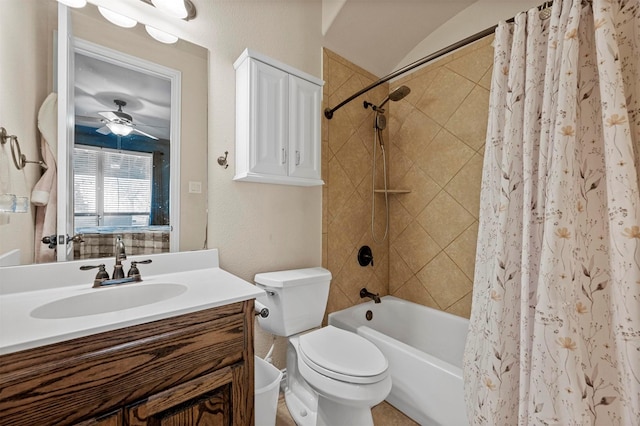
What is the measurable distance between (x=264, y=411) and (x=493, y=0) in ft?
9.06

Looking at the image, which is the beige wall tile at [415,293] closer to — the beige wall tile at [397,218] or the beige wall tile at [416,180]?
the beige wall tile at [416,180]

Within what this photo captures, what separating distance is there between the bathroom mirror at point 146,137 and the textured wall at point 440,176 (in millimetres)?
1577

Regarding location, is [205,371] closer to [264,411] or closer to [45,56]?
[264,411]

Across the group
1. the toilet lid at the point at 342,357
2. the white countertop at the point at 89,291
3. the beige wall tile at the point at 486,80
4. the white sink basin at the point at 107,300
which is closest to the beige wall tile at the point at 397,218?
the beige wall tile at the point at 486,80

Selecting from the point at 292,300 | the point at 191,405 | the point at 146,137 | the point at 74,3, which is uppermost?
the point at 74,3

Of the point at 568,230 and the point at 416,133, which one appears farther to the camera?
the point at 416,133

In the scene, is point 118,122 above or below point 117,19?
below

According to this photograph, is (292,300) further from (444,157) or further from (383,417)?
(444,157)

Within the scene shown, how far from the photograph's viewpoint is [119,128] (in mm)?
1172

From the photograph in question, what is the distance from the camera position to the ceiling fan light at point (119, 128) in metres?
1.16

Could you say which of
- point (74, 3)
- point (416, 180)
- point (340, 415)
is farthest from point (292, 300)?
point (74, 3)

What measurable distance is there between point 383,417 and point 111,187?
1.81 meters

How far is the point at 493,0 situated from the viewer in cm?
176

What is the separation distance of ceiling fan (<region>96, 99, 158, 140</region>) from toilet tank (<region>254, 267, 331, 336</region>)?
951mm
